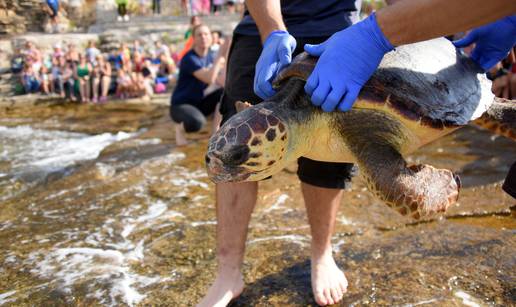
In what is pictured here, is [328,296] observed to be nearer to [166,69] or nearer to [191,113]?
[191,113]

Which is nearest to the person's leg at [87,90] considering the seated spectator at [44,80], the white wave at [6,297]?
the seated spectator at [44,80]

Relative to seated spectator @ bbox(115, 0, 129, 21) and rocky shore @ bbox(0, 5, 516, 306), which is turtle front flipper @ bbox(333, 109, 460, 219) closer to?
rocky shore @ bbox(0, 5, 516, 306)

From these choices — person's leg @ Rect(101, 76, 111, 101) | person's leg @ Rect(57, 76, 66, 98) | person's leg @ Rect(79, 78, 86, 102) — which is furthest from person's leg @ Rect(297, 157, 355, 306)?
person's leg @ Rect(57, 76, 66, 98)

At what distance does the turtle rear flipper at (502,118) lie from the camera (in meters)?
1.49

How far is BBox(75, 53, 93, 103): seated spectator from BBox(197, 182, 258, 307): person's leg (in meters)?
7.27

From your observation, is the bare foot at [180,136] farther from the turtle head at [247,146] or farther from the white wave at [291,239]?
the turtle head at [247,146]

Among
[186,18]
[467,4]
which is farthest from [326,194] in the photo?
[186,18]

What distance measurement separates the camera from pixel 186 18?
13.1m

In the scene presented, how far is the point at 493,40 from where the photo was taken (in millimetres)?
1528

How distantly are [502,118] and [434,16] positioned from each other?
651 mm

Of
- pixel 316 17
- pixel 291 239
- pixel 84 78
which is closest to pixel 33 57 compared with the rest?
pixel 84 78

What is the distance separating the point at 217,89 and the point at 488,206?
2716 millimetres

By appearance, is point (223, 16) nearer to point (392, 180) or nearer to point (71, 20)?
point (71, 20)

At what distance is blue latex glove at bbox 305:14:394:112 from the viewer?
45.7 inches
